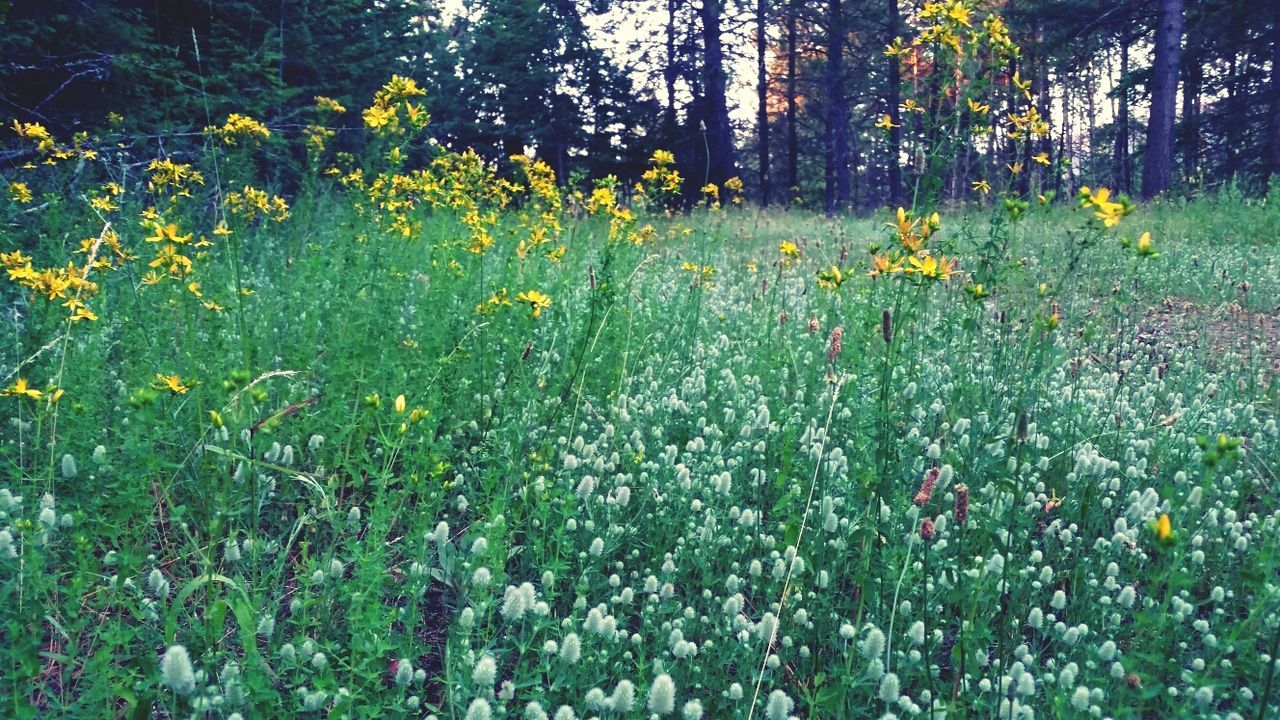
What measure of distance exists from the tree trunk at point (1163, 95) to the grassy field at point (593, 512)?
1088 cm

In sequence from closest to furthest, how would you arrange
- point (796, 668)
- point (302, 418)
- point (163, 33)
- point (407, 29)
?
point (796, 668) < point (302, 418) < point (163, 33) < point (407, 29)

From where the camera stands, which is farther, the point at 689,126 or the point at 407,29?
the point at 689,126

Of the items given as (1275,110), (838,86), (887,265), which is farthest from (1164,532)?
(838,86)

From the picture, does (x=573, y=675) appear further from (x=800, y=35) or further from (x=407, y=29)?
(x=800, y=35)

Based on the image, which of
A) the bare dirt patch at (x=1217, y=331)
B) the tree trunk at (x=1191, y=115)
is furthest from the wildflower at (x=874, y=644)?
the tree trunk at (x=1191, y=115)

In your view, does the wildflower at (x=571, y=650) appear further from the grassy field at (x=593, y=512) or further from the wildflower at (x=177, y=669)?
the wildflower at (x=177, y=669)

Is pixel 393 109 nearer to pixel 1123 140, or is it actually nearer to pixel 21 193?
pixel 21 193

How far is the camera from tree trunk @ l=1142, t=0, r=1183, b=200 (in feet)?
41.8

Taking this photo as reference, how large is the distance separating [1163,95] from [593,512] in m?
15.0

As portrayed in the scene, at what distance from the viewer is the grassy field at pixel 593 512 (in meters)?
1.84

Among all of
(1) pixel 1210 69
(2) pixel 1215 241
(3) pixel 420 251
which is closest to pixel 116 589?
(3) pixel 420 251

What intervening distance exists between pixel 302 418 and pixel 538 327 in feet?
5.02

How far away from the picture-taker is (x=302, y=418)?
2.94 meters

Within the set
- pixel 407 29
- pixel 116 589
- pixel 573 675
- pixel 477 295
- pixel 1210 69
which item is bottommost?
pixel 573 675
